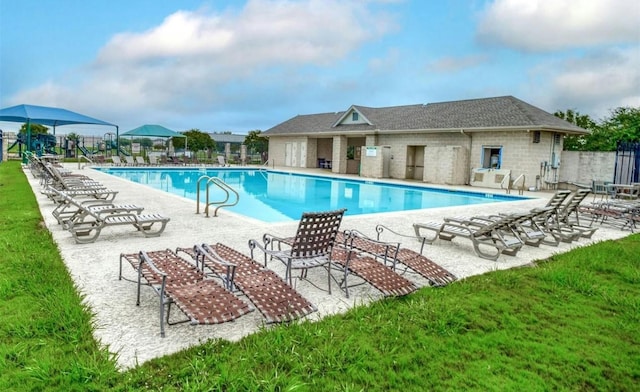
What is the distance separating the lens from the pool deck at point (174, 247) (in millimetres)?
3391

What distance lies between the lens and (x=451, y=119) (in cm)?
2192

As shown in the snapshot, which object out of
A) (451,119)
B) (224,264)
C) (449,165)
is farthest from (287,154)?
(224,264)

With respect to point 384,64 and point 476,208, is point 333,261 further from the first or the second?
point 384,64

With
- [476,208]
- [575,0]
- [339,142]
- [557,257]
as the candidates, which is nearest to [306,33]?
[339,142]

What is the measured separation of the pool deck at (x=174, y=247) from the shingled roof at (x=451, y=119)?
371 inches

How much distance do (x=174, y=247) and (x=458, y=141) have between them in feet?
58.0

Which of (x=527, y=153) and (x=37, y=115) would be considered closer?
(x=527, y=153)

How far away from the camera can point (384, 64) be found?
3494 centimetres

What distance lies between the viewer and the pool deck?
339 cm

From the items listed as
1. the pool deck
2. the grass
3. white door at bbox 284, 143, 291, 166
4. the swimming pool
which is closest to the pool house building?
the swimming pool

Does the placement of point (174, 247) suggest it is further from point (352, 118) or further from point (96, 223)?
point (352, 118)

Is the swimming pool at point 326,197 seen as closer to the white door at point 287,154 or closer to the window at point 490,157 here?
the window at point 490,157

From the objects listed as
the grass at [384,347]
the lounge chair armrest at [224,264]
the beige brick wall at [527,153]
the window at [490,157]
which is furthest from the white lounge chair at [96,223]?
the window at [490,157]

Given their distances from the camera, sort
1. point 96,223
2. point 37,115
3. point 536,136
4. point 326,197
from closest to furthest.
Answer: point 96,223, point 326,197, point 536,136, point 37,115
